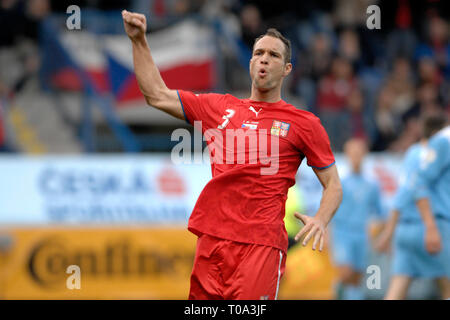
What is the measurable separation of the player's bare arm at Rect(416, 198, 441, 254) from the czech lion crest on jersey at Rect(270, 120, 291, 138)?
9.98 feet

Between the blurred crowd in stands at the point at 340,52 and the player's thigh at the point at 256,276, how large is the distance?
9029mm

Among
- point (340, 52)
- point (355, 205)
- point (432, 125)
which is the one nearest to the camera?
point (432, 125)

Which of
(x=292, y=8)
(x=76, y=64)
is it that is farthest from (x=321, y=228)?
(x=292, y=8)

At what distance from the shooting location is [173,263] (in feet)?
36.7

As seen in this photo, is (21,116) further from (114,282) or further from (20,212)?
(114,282)

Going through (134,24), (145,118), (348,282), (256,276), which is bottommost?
(348,282)

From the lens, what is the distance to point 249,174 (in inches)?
181

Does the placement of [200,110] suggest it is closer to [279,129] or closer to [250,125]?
[250,125]

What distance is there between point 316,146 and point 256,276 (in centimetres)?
95

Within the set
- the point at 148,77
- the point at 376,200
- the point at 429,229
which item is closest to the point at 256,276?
the point at 148,77

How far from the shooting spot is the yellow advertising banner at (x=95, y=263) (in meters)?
10.7

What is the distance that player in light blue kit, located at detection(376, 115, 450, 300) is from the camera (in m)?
7.26

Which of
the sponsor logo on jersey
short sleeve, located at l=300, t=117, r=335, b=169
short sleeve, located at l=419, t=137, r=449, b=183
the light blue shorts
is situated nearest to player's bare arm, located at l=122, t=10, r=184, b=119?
the sponsor logo on jersey

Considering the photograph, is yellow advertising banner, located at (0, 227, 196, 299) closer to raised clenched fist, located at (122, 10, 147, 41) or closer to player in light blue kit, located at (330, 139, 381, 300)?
player in light blue kit, located at (330, 139, 381, 300)
